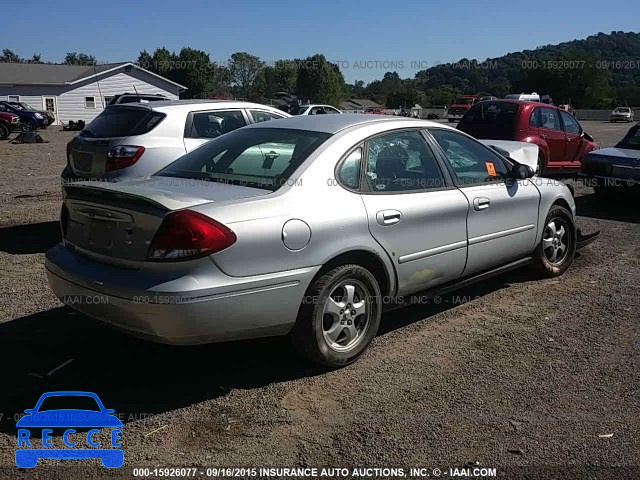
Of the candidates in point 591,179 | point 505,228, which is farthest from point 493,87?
point 505,228

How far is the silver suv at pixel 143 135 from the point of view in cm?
724

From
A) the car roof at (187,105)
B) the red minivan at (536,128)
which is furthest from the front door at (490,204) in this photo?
the red minivan at (536,128)

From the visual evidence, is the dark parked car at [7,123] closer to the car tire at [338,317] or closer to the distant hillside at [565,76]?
the car tire at [338,317]

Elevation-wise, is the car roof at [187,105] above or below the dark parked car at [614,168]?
above

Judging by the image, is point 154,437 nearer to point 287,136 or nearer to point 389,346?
point 389,346

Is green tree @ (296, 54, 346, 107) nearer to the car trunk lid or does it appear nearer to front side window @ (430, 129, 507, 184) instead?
front side window @ (430, 129, 507, 184)

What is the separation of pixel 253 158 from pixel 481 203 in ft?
6.25

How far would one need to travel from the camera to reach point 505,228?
5488mm

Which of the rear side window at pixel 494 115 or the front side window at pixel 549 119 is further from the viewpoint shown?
the front side window at pixel 549 119

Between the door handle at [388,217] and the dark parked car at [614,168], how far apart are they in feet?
22.6

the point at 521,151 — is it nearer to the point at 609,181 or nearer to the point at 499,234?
the point at 609,181

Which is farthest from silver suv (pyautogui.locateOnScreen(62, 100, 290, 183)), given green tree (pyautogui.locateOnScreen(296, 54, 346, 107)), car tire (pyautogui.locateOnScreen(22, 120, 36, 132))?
green tree (pyautogui.locateOnScreen(296, 54, 346, 107))

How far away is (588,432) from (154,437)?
233 centimetres

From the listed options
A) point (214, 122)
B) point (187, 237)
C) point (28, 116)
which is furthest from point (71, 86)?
point (187, 237)
